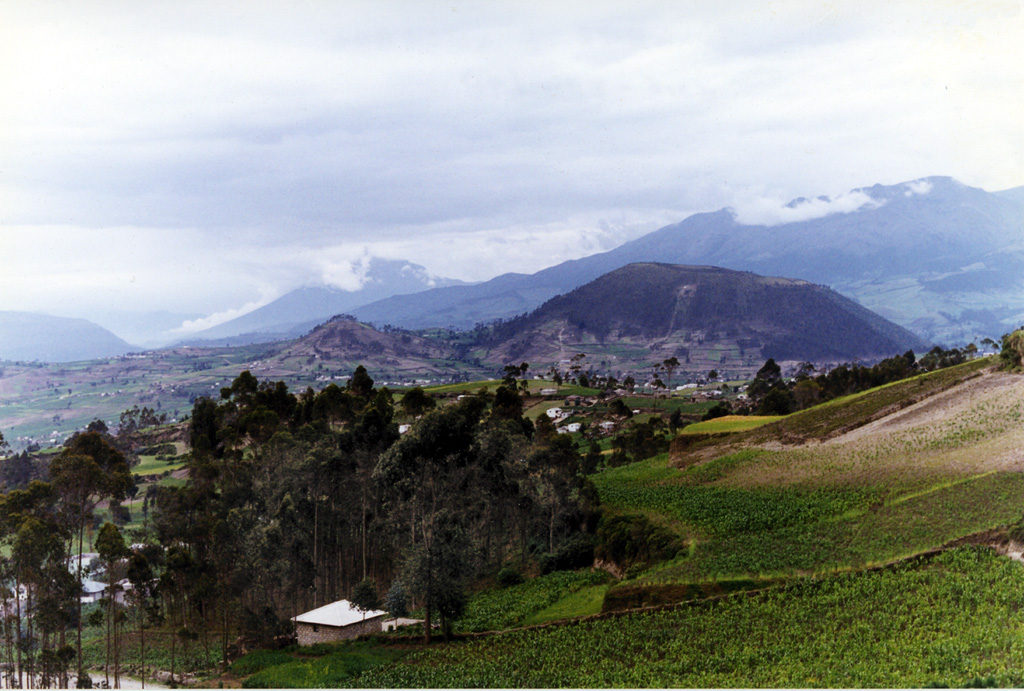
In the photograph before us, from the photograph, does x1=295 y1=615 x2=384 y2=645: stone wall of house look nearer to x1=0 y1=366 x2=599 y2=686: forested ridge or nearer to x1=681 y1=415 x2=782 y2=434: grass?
x1=0 y1=366 x2=599 y2=686: forested ridge

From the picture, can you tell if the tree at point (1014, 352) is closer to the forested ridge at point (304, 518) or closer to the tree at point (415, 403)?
the forested ridge at point (304, 518)

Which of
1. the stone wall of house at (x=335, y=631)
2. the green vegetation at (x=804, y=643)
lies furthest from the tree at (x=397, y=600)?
the green vegetation at (x=804, y=643)

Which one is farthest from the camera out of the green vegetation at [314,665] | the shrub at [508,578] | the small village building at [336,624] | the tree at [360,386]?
the tree at [360,386]

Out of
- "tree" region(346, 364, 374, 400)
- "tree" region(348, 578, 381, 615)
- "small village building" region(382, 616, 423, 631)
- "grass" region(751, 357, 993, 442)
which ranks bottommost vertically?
"small village building" region(382, 616, 423, 631)

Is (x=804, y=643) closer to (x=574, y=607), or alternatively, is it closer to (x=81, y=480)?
(x=574, y=607)

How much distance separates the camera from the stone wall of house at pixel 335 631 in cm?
2228

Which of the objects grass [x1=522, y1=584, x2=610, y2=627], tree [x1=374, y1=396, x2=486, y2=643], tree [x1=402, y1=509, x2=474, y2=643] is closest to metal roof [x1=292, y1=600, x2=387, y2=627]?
tree [x1=374, y1=396, x2=486, y2=643]

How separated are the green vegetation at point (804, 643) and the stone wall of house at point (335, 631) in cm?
660

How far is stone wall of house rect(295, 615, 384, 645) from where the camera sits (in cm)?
2228

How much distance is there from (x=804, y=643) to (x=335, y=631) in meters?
15.1

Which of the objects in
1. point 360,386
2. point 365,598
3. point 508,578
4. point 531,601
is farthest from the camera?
point 360,386

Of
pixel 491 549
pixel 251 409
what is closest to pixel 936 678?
pixel 491 549

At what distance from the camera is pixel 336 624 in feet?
73.5

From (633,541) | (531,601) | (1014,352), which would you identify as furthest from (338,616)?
(1014,352)
